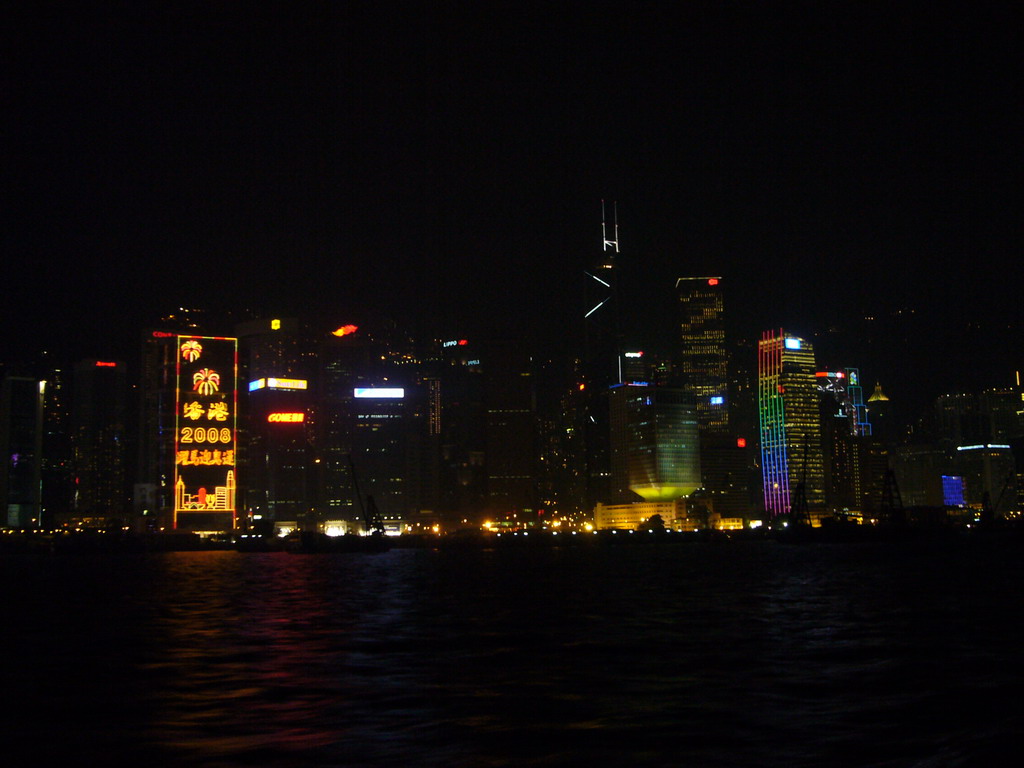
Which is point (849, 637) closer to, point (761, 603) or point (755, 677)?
point (755, 677)

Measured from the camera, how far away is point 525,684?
81.4ft

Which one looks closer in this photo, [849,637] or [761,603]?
[849,637]

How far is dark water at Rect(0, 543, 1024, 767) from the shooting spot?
1742 centimetres

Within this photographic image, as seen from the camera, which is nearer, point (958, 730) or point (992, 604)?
point (958, 730)

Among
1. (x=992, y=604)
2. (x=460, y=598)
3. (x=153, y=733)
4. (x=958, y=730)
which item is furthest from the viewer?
(x=460, y=598)

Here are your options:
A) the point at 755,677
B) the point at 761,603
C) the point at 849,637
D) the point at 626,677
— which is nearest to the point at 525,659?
the point at 626,677

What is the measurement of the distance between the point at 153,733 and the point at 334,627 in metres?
21.2

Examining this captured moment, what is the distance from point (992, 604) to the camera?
1891 inches

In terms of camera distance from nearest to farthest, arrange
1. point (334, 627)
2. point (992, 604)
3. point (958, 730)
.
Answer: point (958, 730) → point (334, 627) → point (992, 604)

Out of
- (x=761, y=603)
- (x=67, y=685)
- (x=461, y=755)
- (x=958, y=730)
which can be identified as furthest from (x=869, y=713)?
(x=761, y=603)

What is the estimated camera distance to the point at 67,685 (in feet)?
85.4

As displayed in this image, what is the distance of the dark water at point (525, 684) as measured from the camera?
17422 millimetres

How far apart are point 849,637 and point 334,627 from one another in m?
18.8

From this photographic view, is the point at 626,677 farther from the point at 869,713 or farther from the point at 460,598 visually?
the point at 460,598
